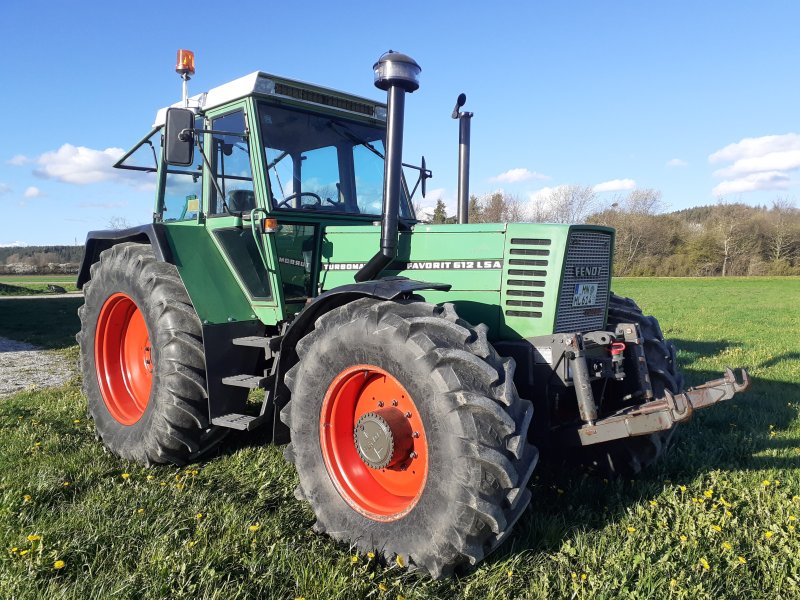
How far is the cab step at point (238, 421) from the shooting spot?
13.0 feet

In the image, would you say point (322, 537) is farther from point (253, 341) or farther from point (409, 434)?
point (253, 341)

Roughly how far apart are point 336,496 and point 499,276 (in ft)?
5.20

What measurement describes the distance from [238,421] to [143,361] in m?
1.73

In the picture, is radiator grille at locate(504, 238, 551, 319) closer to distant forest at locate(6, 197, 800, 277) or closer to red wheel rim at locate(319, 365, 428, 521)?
red wheel rim at locate(319, 365, 428, 521)

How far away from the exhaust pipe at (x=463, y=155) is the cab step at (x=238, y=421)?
2.20 metres

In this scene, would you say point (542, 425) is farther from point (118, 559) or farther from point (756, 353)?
point (756, 353)

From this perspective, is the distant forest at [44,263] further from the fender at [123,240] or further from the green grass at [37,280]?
the fender at [123,240]

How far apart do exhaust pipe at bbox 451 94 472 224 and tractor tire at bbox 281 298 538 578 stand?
5.93ft

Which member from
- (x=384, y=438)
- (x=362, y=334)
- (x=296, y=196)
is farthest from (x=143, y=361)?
(x=384, y=438)

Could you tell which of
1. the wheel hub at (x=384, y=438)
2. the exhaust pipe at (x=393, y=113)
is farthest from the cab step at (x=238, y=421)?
the exhaust pipe at (x=393, y=113)

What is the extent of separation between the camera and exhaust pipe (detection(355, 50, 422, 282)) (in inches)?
138

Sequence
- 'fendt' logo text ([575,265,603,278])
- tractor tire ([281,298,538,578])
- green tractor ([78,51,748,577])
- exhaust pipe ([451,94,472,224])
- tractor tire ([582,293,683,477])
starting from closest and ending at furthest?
1. tractor tire ([281,298,538,578])
2. green tractor ([78,51,748,577])
3. 'fendt' logo text ([575,265,603,278])
4. tractor tire ([582,293,683,477])
5. exhaust pipe ([451,94,472,224])

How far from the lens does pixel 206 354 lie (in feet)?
13.7

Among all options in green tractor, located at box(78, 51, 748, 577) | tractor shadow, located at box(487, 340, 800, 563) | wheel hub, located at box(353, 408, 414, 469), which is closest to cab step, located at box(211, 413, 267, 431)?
green tractor, located at box(78, 51, 748, 577)
